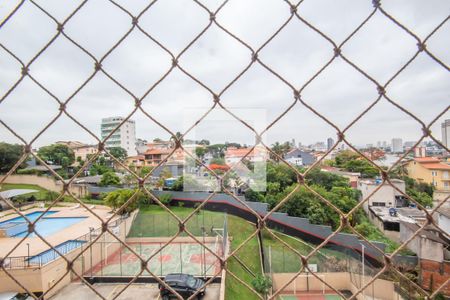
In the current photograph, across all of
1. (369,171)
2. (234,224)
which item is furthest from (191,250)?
(369,171)

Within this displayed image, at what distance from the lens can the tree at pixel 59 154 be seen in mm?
15523

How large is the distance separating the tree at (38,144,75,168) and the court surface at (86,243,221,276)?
32.8 ft

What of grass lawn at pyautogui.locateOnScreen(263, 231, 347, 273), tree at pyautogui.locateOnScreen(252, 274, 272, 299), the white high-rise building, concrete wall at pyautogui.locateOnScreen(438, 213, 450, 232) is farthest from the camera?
grass lawn at pyautogui.locateOnScreen(263, 231, 347, 273)

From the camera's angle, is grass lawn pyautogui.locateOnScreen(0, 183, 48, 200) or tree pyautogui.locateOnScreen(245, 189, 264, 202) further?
grass lawn pyautogui.locateOnScreen(0, 183, 48, 200)

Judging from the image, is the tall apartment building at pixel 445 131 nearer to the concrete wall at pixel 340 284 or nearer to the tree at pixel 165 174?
the concrete wall at pixel 340 284

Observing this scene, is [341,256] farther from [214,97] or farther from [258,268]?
[214,97]

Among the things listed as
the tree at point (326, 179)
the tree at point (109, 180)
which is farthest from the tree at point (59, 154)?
the tree at point (326, 179)

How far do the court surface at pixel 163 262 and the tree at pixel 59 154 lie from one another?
9988 millimetres

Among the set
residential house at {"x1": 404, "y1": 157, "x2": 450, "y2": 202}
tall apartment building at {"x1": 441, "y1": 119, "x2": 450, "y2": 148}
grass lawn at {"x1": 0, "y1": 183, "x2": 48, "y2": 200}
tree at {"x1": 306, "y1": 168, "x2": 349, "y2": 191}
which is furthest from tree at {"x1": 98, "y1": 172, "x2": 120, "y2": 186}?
tall apartment building at {"x1": 441, "y1": 119, "x2": 450, "y2": 148}

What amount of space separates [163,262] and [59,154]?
12335mm

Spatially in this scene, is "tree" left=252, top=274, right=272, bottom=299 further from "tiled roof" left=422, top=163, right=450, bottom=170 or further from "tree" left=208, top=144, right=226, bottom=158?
"tiled roof" left=422, top=163, right=450, bottom=170

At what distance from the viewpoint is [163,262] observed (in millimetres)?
7398

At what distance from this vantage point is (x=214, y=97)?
2.34 ft

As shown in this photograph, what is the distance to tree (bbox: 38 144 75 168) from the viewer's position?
50.9 ft
